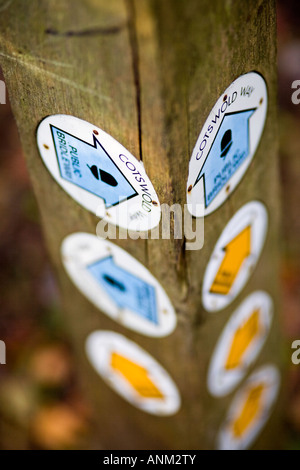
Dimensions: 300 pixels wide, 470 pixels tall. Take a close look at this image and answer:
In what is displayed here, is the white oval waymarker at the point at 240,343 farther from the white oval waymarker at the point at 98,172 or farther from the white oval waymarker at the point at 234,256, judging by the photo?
the white oval waymarker at the point at 98,172

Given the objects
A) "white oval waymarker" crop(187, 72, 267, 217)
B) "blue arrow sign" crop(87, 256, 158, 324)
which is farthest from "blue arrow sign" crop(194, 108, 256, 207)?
"blue arrow sign" crop(87, 256, 158, 324)

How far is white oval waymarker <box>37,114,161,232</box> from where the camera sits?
0.69 meters

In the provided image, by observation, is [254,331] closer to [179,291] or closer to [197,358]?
[197,358]

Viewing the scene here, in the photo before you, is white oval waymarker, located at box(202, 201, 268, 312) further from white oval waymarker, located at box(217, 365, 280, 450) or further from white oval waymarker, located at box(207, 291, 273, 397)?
white oval waymarker, located at box(217, 365, 280, 450)

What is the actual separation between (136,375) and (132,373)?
12mm

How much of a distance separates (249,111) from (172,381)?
2.10ft

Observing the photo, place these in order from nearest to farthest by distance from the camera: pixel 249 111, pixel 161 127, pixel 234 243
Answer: pixel 161 127 → pixel 249 111 → pixel 234 243

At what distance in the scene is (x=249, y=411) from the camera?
1.32m

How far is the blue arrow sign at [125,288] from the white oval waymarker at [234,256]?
112mm

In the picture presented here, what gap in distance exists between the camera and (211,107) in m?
0.67

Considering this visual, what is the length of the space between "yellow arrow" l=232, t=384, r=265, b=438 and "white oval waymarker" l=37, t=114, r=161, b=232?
75 centimetres

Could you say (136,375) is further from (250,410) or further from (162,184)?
(162,184)

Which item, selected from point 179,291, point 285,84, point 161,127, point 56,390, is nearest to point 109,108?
point 161,127

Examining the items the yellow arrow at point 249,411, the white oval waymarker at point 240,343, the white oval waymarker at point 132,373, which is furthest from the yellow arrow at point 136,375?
the yellow arrow at point 249,411
